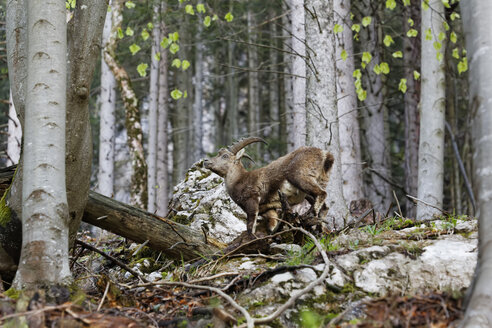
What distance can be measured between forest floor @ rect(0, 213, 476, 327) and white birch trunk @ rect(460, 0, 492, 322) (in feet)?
0.91

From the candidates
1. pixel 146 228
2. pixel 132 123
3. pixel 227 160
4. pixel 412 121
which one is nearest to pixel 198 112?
pixel 132 123

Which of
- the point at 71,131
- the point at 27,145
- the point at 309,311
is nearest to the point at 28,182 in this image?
the point at 27,145

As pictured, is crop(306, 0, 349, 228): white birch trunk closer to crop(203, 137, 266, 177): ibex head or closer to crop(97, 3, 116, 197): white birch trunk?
crop(203, 137, 266, 177): ibex head

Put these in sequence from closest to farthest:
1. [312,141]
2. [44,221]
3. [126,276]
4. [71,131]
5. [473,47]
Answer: [473,47] < [44,221] < [71,131] < [126,276] < [312,141]

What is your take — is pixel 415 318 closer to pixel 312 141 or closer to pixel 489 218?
pixel 489 218

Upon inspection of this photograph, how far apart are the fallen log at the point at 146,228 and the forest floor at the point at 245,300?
0.26 m

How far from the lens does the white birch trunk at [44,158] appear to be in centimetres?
389

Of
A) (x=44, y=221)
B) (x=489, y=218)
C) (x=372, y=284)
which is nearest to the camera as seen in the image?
(x=489, y=218)

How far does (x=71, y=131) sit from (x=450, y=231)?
12.4 feet

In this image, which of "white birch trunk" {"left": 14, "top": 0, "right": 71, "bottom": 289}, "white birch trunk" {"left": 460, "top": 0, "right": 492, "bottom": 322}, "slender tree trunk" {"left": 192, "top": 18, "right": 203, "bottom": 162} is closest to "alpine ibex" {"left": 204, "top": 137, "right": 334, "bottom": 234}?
"white birch trunk" {"left": 14, "top": 0, "right": 71, "bottom": 289}

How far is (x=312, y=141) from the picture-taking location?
24.7 feet

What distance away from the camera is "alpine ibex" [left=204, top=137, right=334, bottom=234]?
6566mm

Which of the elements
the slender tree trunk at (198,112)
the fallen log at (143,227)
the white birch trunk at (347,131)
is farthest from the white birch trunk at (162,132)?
the fallen log at (143,227)

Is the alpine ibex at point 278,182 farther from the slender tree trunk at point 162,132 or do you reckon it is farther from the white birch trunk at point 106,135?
the slender tree trunk at point 162,132
